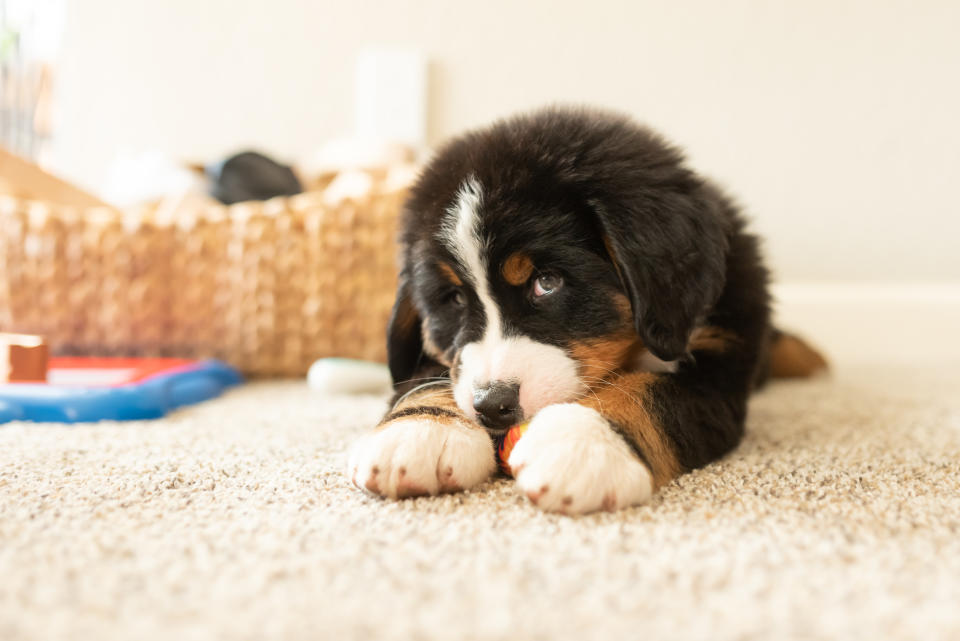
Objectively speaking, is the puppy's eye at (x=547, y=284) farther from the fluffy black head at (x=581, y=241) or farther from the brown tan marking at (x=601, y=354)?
the brown tan marking at (x=601, y=354)

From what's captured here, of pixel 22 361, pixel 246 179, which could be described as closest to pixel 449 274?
pixel 22 361

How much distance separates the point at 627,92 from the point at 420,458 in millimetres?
2921

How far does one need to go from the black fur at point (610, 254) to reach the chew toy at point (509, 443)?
21 centimetres

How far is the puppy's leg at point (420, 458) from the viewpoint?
3.51 feet

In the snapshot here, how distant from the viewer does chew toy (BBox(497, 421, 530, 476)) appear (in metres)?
1.17

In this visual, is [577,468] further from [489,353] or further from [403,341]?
[403,341]

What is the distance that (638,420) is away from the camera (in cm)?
118

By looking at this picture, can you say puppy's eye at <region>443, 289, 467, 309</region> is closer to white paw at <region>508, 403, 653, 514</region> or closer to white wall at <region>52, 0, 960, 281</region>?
white paw at <region>508, 403, 653, 514</region>

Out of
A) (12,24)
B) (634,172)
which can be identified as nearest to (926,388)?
(634,172)

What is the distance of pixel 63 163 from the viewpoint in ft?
12.4

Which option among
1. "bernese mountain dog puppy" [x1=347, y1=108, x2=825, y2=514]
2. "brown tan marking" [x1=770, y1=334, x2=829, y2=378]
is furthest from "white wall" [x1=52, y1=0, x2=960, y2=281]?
"bernese mountain dog puppy" [x1=347, y1=108, x2=825, y2=514]

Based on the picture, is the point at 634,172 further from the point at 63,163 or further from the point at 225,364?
the point at 63,163

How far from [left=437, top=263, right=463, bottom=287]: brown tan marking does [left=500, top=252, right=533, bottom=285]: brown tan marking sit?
4.9 inches

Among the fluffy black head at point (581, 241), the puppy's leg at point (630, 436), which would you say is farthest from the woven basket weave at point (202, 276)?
the puppy's leg at point (630, 436)
